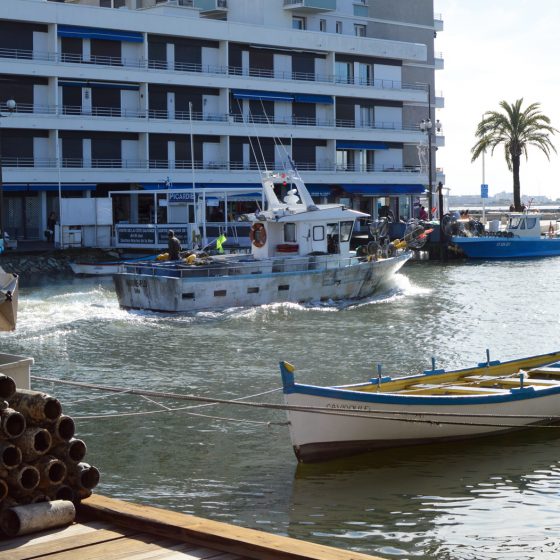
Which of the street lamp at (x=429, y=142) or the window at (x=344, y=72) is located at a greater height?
the window at (x=344, y=72)

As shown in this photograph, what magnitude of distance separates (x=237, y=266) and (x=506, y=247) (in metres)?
31.9

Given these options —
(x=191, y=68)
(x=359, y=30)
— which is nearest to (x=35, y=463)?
(x=191, y=68)

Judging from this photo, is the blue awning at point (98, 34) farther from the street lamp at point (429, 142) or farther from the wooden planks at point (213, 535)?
the wooden planks at point (213, 535)

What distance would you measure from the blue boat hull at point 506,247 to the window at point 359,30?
23.3 m

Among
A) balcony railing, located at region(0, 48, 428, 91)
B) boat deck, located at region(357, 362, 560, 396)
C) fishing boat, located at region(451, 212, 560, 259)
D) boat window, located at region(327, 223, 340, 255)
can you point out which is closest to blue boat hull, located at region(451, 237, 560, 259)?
fishing boat, located at region(451, 212, 560, 259)

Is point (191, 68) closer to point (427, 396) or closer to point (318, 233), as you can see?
point (318, 233)

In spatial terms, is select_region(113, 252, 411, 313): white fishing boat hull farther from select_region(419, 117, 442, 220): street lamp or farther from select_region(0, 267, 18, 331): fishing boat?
select_region(419, 117, 442, 220): street lamp

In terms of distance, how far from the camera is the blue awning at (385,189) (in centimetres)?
7438

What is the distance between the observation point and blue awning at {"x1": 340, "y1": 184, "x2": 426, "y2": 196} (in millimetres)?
74375

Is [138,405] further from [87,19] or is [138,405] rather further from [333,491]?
[87,19]

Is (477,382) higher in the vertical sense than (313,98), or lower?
lower

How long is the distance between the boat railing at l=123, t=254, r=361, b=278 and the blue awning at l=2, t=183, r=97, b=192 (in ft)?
79.1

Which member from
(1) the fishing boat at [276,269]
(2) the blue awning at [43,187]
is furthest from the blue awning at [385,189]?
(1) the fishing boat at [276,269]

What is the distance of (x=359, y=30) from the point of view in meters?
82.2
